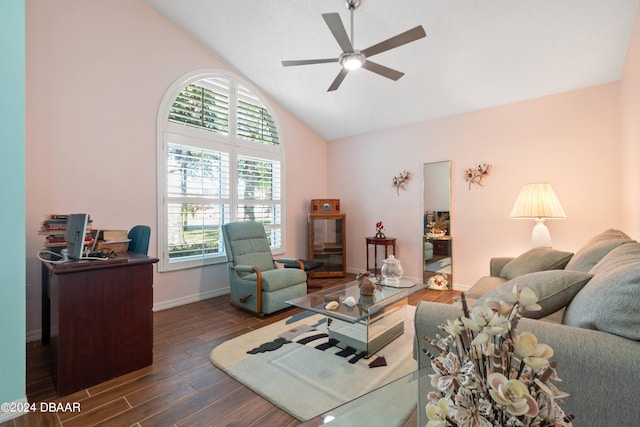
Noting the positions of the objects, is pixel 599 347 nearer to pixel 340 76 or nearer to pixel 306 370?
pixel 306 370

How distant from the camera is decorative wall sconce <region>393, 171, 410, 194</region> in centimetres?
457

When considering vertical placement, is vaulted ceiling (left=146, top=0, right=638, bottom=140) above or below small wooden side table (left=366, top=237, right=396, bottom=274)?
above

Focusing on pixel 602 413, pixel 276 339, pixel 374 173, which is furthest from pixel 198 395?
pixel 374 173

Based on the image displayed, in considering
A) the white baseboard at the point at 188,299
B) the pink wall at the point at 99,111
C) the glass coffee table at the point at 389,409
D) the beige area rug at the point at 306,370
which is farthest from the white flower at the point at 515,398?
the white baseboard at the point at 188,299

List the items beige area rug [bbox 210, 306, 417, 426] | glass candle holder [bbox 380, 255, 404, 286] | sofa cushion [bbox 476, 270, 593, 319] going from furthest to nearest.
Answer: glass candle holder [bbox 380, 255, 404, 286]
beige area rug [bbox 210, 306, 417, 426]
sofa cushion [bbox 476, 270, 593, 319]

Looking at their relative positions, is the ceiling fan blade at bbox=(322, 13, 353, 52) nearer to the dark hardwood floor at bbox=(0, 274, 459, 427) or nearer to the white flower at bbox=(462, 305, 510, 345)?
the white flower at bbox=(462, 305, 510, 345)

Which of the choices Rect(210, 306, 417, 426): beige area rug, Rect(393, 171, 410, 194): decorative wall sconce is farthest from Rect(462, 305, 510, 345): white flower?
Rect(393, 171, 410, 194): decorative wall sconce

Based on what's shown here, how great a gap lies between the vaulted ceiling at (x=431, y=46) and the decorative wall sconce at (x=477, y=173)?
0.82 metres

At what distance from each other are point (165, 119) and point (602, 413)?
13.5 feet

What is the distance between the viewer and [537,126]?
350cm

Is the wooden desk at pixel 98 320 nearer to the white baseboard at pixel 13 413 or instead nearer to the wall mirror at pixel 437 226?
the white baseboard at pixel 13 413

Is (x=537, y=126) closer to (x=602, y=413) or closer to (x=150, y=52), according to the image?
(x=602, y=413)

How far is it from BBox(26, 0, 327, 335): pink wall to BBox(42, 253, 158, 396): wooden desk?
1.17 meters

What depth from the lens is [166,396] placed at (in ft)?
5.85
